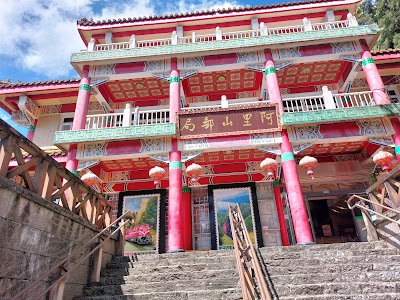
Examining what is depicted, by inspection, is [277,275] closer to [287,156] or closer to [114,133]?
[287,156]

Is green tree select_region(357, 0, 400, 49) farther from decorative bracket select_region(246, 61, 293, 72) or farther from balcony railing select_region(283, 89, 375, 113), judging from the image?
decorative bracket select_region(246, 61, 293, 72)

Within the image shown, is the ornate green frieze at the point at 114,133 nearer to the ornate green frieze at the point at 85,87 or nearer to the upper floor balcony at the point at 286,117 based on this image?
the upper floor balcony at the point at 286,117

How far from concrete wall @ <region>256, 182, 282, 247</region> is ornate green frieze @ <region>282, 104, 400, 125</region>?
382cm

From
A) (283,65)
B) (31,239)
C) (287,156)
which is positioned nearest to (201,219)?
(287,156)

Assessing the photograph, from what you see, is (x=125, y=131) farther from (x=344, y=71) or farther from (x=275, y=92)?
(x=344, y=71)

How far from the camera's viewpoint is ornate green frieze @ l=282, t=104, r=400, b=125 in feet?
→ 32.3

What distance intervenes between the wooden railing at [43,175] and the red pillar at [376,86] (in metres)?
9.40

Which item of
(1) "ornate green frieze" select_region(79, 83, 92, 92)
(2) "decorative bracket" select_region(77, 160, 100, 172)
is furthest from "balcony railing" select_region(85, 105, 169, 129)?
(2) "decorative bracket" select_region(77, 160, 100, 172)

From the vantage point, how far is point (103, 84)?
13.0 m

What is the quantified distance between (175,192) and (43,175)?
16.7 ft

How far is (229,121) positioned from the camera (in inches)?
413

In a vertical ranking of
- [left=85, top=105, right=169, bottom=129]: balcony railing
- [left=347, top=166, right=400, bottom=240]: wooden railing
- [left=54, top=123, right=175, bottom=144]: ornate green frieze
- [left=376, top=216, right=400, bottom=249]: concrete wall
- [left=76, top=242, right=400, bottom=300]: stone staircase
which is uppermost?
[left=85, top=105, right=169, bottom=129]: balcony railing

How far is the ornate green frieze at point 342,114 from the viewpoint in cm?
984

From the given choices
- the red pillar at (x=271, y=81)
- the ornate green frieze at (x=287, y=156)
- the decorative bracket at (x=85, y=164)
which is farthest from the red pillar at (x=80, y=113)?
the ornate green frieze at (x=287, y=156)
